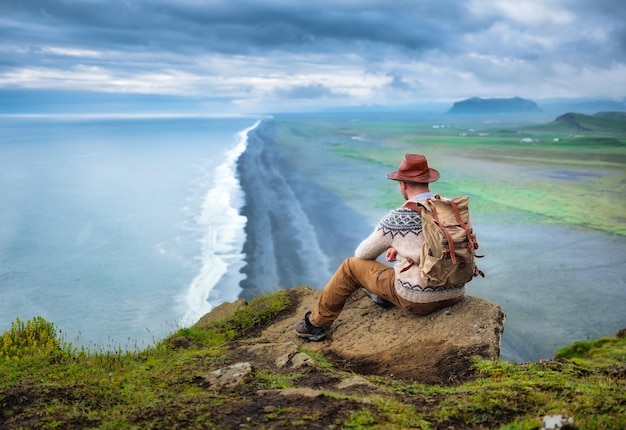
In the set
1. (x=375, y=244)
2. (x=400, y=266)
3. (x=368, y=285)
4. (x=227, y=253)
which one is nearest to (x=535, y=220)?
(x=227, y=253)

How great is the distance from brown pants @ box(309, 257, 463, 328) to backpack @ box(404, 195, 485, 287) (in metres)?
0.77

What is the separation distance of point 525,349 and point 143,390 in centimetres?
1535

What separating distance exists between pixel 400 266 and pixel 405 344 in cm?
115

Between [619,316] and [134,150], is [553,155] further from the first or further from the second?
[134,150]

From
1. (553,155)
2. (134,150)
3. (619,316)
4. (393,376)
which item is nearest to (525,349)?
(619,316)

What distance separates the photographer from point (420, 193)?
7.06 m

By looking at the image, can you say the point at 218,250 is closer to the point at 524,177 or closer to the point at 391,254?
the point at 391,254

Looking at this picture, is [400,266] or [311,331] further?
[311,331]

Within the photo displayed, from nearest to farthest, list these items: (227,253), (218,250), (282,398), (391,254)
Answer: (282,398)
(391,254)
(227,253)
(218,250)

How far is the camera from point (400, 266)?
23.4 ft

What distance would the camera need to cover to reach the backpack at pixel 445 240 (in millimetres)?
6466

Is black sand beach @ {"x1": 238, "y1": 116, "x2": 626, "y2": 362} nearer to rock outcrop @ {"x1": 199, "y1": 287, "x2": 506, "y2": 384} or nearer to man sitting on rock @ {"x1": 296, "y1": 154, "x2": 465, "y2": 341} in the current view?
rock outcrop @ {"x1": 199, "y1": 287, "x2": 506, "y2": 384}

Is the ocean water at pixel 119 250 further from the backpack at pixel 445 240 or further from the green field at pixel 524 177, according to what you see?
the green field at pixel 524 177

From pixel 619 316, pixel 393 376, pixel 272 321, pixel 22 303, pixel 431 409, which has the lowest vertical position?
pixel 22 303
